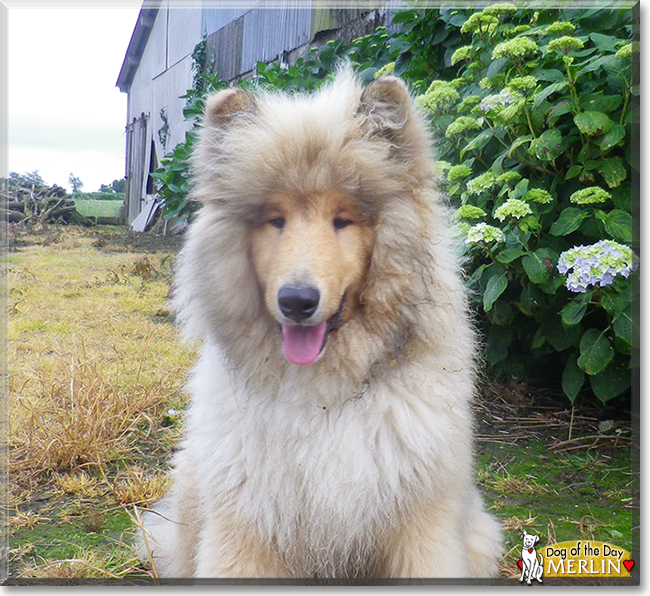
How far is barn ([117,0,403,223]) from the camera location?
2465mm

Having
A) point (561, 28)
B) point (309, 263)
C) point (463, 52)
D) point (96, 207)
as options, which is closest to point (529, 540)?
point (309, 263)

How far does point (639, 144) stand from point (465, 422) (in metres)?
1.32

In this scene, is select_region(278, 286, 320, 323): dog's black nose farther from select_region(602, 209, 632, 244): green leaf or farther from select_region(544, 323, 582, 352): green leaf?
select_region(544, 323, 582, 352): green leaf

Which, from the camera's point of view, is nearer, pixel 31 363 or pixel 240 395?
pixel 240 395

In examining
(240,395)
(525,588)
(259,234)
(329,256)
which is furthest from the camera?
(525,588)

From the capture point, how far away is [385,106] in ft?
5.36

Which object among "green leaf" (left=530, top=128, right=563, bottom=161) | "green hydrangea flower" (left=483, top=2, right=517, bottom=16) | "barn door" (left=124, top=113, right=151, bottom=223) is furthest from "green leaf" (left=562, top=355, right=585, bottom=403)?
"barn door" (left=124, top=113, right=151, bottom=223)

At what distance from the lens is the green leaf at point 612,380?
8.18ft

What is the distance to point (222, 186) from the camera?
1669 millimetres

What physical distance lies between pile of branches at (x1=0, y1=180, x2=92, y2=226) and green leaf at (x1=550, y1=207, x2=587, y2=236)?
2.07 meters

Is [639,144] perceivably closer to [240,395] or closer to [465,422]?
[465,422]

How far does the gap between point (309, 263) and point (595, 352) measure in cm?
151

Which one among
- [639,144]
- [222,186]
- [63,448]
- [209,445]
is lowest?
[63,448]

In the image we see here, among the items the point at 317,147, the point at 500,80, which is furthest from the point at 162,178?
the point at 500,80
